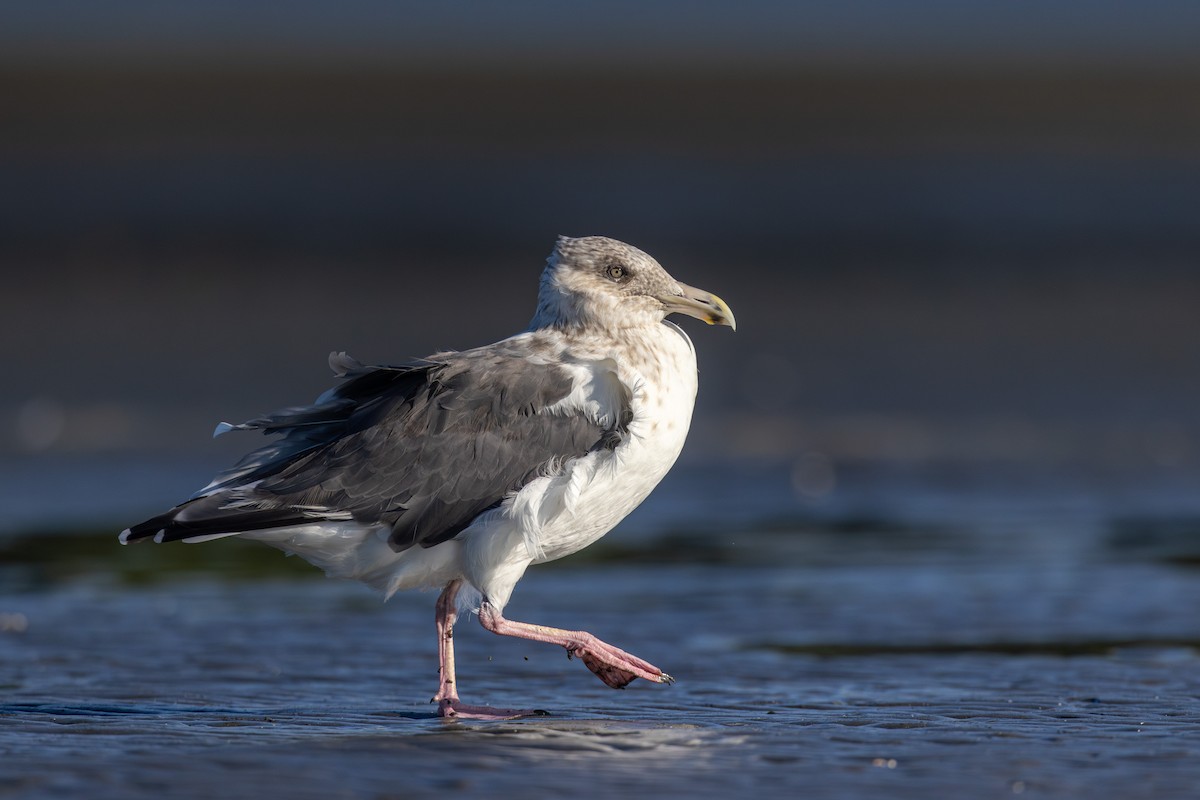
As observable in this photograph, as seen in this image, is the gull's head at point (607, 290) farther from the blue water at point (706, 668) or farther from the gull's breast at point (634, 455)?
the blue water at point (706, 668)

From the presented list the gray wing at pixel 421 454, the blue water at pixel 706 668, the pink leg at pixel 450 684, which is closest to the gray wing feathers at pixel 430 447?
the gray wing at pixel 421 454

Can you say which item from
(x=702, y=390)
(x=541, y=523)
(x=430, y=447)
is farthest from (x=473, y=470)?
(x=702, y=390)

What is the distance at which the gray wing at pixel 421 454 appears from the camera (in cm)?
716

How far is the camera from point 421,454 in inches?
289

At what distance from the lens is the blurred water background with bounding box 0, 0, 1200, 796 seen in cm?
684

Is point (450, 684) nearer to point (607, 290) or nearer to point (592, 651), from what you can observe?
point (592, 651)

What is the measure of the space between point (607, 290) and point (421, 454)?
1.00 metres

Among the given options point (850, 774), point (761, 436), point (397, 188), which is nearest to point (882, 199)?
point (397, 188)

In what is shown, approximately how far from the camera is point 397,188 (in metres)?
23.9

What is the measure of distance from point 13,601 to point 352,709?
3.04m

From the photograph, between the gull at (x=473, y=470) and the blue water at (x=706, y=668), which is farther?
the gull at (x=473, y=470)

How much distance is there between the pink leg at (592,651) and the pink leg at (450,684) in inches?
8.3

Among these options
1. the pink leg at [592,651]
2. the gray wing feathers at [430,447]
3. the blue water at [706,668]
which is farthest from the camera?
the pink leg at [592,651]

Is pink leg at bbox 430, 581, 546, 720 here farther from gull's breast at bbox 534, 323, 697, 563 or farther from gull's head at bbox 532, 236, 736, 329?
gull's head at bbox 532, 236, 736, 329
